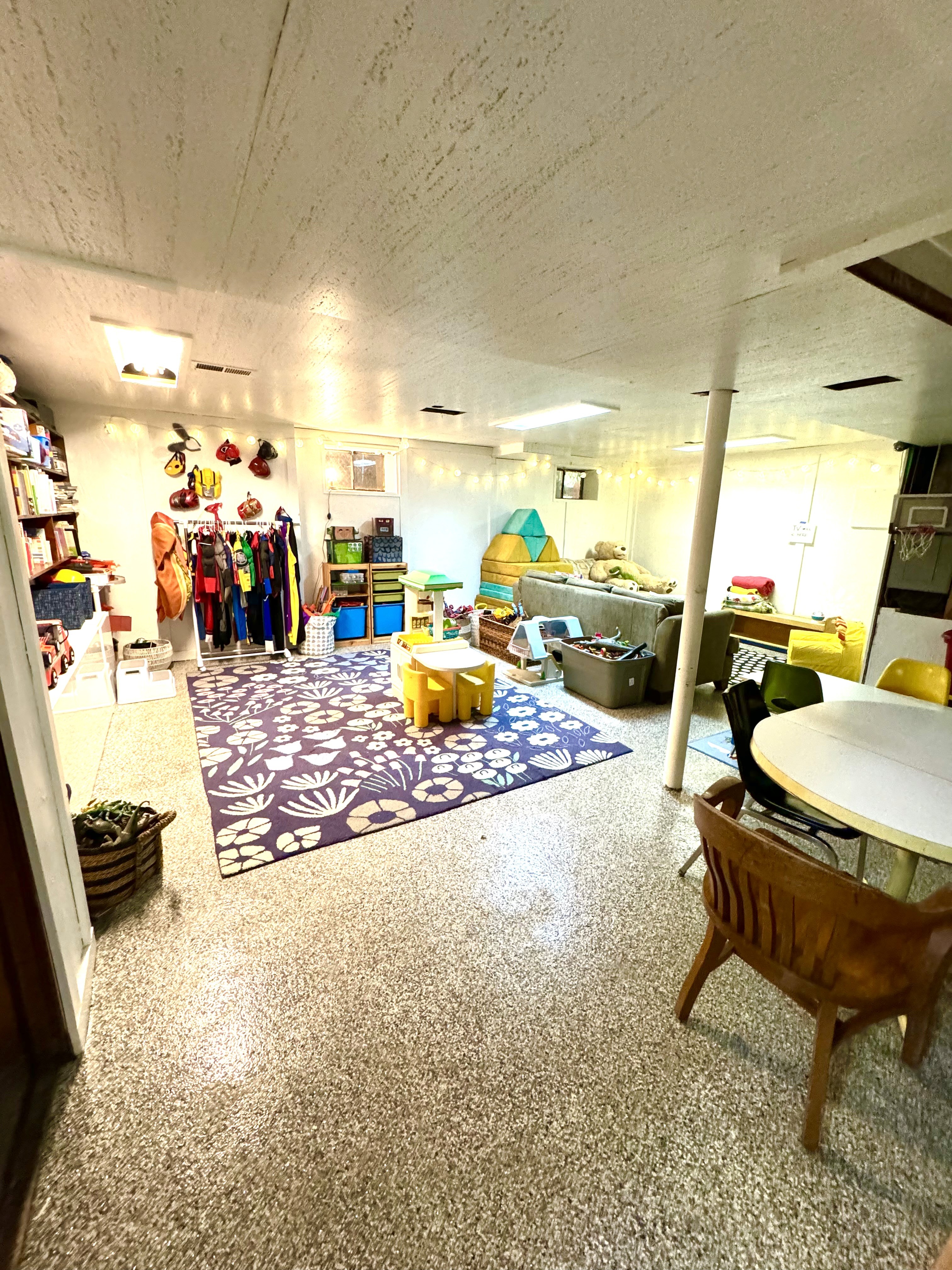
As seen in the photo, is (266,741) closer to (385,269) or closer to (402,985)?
(402,985)

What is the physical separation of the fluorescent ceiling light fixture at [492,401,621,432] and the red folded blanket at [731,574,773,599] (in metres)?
3.86

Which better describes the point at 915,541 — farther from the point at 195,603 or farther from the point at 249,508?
the point at 195,603

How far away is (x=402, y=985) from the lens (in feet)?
5.59

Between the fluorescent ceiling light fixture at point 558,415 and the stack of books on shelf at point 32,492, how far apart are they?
11.3ft

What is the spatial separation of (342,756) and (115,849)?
1435 millimetres

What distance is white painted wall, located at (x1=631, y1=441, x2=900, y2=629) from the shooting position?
577cm

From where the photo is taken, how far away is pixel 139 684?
13.4 feet

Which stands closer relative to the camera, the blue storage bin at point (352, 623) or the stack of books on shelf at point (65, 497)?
the stack of books on shelf at point (65, 497)

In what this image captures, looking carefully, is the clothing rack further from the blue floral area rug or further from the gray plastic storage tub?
the gray plastic storage tub

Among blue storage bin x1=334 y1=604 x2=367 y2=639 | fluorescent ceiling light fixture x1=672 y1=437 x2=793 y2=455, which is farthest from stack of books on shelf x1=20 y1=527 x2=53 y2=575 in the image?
fluorescent ceiling light fixture x1=672 y1=437 x2=793 y2=455

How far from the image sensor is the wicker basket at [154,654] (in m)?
4.32

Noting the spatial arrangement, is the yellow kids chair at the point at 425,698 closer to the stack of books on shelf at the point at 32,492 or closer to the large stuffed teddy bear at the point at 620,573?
the stack of books on shelf at the point at 32,492

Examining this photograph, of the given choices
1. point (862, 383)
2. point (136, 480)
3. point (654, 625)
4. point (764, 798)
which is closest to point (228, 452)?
point (136, 480)

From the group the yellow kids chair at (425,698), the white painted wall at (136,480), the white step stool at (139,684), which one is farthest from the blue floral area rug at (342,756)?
the white painted wall at (136,480)
